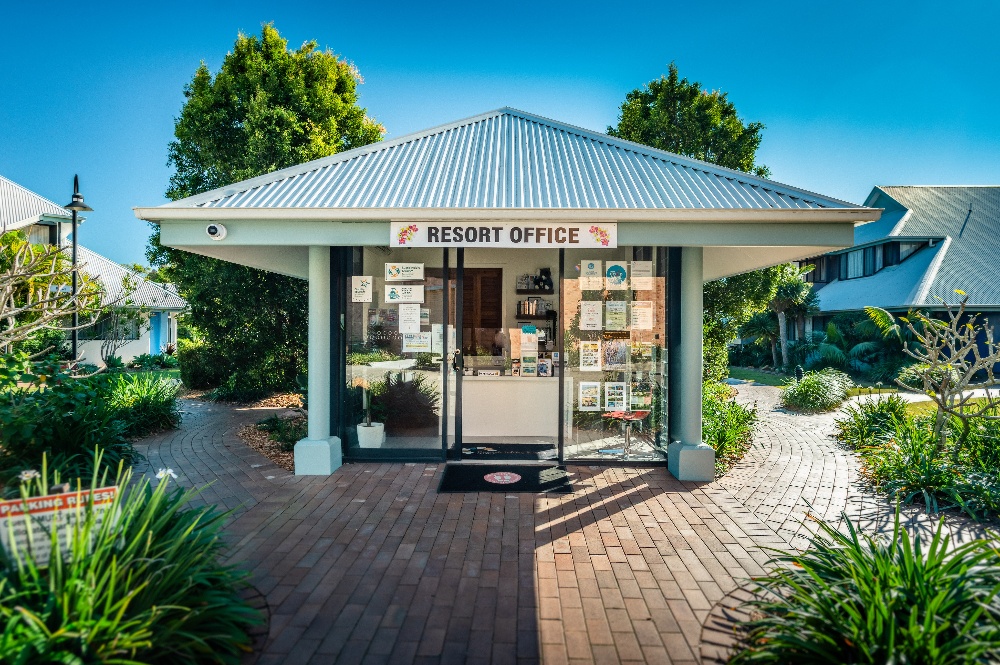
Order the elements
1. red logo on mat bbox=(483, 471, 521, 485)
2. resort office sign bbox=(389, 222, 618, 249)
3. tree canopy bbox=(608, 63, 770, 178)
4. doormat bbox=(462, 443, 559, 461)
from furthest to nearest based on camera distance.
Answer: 1. tree canopy bbox=(608, 63, 770, 178)
2. doormat bbox=(462, 443, 559, 461)
3. red logo on mat bbox=(483, 471, 521, 485)
4. resort office sign bbox=(389, 222, 618, 249)

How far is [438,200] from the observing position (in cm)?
578

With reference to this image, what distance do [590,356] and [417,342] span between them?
7.10 ft

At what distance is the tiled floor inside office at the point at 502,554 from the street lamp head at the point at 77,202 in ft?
23.7

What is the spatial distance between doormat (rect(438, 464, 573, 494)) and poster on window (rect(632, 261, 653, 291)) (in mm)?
2422

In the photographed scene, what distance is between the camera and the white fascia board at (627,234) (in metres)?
5.46

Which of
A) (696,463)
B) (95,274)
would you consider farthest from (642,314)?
(95,274)

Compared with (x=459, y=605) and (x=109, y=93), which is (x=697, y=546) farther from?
(x=109, y=93)

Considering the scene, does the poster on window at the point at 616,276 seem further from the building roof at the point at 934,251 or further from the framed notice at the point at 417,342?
the building roof at the point at 934,251

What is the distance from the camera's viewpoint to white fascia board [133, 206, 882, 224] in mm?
5273

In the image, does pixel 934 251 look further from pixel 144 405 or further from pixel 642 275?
pixel 144 405

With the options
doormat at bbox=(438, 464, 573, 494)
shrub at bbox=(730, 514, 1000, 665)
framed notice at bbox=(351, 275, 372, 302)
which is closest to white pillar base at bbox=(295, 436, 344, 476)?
doormat at bbox=(438, 464, 573, 494)

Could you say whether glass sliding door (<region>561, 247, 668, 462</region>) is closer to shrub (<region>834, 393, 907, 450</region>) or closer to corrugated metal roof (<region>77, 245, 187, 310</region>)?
shrub (<region>834, 393, 907, 450</region>)

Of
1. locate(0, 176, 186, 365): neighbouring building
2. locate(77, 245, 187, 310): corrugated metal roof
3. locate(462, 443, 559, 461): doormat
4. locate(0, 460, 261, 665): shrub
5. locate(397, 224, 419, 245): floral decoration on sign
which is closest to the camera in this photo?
locate(0, 460, 261, 665): shrub

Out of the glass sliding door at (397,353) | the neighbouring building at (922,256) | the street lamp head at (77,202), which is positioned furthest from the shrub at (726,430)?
the neighbouring building at (922,256)
